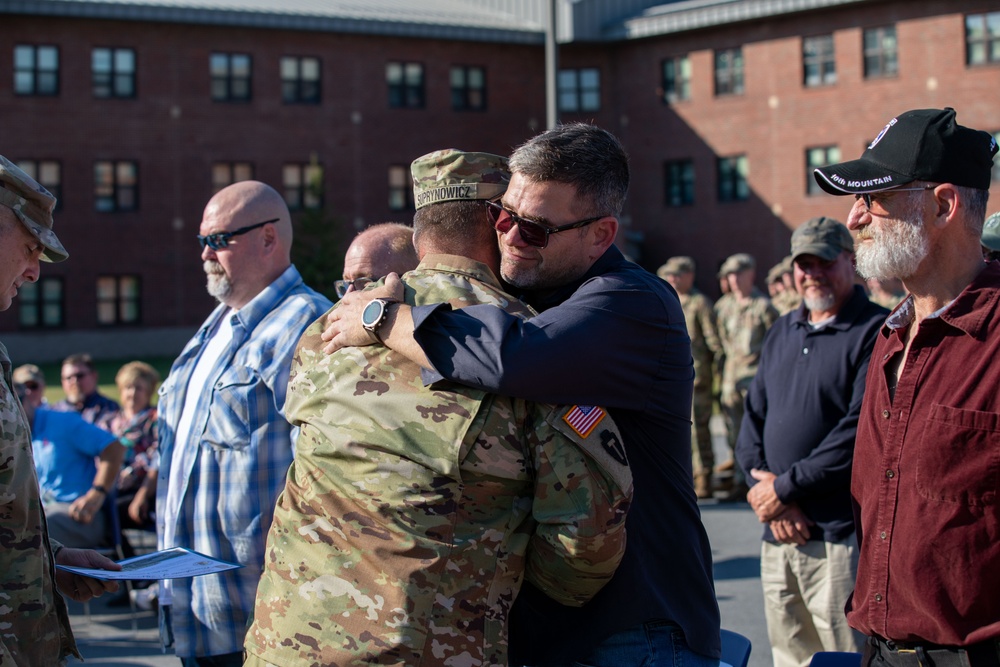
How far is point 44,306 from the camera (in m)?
34.9

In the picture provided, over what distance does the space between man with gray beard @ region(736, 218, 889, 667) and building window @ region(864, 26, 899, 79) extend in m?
31.9

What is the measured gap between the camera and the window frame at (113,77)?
114 feet

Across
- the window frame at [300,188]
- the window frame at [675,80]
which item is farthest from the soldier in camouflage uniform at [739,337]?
the window frame at [675,80]

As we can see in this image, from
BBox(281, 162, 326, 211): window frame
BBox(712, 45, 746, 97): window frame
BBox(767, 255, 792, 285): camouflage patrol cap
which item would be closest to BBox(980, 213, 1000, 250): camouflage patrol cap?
BBox(767, 255, 792, 285): camouflage patrol cap

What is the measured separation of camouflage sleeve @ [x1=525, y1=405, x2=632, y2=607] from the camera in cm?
244

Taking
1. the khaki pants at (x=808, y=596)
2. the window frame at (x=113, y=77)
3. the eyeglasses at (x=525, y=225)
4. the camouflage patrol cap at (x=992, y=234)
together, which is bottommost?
the khaki pants at (x=808, y=596)

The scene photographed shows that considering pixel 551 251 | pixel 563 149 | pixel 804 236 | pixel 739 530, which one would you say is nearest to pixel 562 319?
pixel 551 251

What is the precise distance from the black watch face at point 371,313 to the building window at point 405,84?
3645cm

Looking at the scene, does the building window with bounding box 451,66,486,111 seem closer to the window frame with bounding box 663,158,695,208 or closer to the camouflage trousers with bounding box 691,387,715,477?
the window frame with bounding box 663,158,695,208

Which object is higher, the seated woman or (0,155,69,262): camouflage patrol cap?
(0,155,69,262): camouflage patrol cap

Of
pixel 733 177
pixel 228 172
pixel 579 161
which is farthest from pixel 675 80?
pixel 579 161

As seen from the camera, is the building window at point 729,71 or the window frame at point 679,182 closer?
the building window at point 729,71

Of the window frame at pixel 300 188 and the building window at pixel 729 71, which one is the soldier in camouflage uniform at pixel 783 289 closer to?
the building window at pixel 729 71

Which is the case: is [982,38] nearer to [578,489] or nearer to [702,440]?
[702,440]
